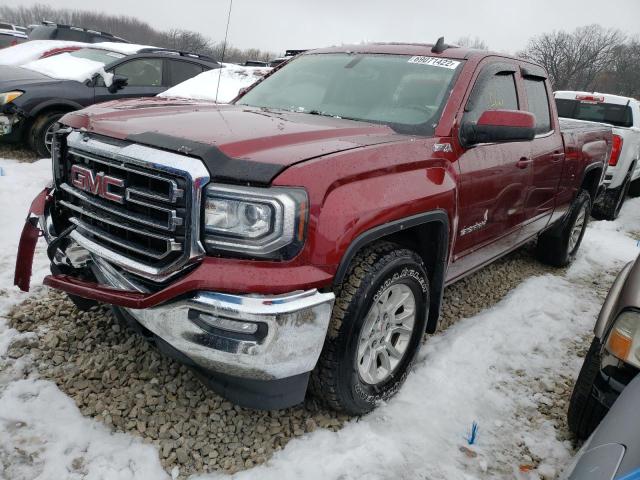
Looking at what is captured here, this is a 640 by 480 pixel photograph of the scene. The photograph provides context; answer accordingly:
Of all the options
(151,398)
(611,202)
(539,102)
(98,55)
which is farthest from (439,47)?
(98,55)

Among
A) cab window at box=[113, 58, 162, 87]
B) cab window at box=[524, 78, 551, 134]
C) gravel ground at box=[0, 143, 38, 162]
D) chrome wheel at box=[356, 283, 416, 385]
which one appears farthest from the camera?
cab window at box=[113, 58, 162, 87]

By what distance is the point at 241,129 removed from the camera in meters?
2.19

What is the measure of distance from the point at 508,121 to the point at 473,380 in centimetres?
150

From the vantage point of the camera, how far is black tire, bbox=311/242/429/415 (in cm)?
211

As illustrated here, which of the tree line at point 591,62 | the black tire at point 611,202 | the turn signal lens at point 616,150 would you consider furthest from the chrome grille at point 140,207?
the tree line at point 591,62

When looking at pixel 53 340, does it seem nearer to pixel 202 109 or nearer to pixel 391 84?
pixel 202 109

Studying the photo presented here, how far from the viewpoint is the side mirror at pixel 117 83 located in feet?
21.3

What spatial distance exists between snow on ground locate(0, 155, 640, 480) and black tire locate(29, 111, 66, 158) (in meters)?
3.50

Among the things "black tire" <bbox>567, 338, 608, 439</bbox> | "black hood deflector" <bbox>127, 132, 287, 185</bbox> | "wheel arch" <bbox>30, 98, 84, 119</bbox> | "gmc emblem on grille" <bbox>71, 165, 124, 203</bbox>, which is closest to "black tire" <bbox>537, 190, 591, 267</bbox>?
"black tire" <bbox>567, 338, 608, 439</bbox>

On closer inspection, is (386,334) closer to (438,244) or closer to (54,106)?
(438,244)

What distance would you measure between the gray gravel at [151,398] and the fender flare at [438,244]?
84 centimetres

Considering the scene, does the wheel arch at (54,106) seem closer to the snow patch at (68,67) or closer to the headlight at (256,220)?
the snow patch at (68,67)

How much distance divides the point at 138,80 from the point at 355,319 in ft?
22.1

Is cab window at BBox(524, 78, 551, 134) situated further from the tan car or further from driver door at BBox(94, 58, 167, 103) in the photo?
driver door at BBox(94, 58, 167, 103)
